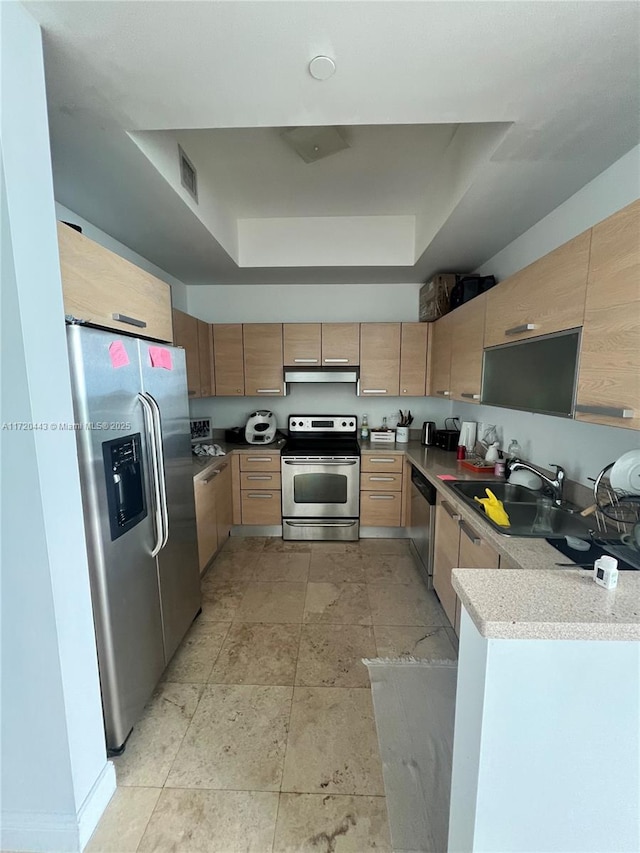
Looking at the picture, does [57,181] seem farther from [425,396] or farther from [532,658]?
[425,396]

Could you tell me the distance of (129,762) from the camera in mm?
1319

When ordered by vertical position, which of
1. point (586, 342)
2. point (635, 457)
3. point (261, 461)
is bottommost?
point (261, 461)

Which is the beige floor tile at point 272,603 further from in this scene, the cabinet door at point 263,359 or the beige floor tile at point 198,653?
the cabinet door at point 263,359

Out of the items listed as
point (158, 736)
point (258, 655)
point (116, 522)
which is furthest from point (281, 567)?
point (116, 522)

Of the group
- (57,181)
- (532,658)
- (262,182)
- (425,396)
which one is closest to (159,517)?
(532,658)

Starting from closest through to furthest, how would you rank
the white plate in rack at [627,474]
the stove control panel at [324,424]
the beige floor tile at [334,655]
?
the white plate in rack at [627,474] → the beige floor tile at [334,655] → the stove control panel at [324,424]

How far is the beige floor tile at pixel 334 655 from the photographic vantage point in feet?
5.48

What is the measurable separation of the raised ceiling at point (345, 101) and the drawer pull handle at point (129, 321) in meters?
0.72

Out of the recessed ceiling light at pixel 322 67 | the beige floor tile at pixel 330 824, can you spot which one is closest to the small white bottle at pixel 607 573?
the beige floor tile at pixel 330 824

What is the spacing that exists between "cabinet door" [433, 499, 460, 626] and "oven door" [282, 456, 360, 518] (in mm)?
955

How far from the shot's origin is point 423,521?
2475mm

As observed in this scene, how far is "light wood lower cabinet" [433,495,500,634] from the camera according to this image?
1.52 m

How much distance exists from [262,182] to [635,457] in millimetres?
A: 2564

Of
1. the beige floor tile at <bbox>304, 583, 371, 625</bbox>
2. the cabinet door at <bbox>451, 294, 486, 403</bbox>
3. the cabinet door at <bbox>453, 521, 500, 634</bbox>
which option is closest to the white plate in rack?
the cabinet door at <bbox>453, 521, 500, 634</bbox>
